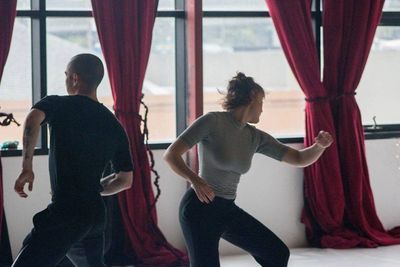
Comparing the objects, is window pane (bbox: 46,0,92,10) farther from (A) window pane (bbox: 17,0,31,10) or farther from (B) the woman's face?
(B) the woman's face

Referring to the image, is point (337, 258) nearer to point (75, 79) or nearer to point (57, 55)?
point (57, 55)

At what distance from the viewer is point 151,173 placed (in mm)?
5605

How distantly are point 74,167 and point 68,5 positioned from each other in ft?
8.70

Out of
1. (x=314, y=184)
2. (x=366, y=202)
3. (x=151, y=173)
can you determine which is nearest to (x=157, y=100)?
(x=151, y=173)

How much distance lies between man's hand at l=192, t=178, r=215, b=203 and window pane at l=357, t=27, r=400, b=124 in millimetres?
3153

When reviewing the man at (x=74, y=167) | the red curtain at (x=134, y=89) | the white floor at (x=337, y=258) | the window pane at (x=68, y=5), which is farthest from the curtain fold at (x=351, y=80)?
the man at (x=74, y=167)

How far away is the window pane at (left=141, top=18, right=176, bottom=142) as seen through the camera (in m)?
5.76

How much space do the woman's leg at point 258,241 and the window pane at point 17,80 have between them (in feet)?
7.98

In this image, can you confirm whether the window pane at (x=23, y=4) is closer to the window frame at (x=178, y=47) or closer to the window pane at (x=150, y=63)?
the window frame at (x=178, y=47)

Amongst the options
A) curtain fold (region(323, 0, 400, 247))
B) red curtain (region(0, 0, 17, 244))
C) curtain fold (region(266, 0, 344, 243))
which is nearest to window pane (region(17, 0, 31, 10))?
red curtain (region(0, 0, 17, 244))

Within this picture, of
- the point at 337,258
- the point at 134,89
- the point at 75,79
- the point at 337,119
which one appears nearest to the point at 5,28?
the point at 134,89

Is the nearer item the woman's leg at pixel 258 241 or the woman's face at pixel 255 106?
the woman's leg at pixel 258 241

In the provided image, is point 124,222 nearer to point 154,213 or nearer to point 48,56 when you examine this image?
point 154,213

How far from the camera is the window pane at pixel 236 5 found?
585 cm
